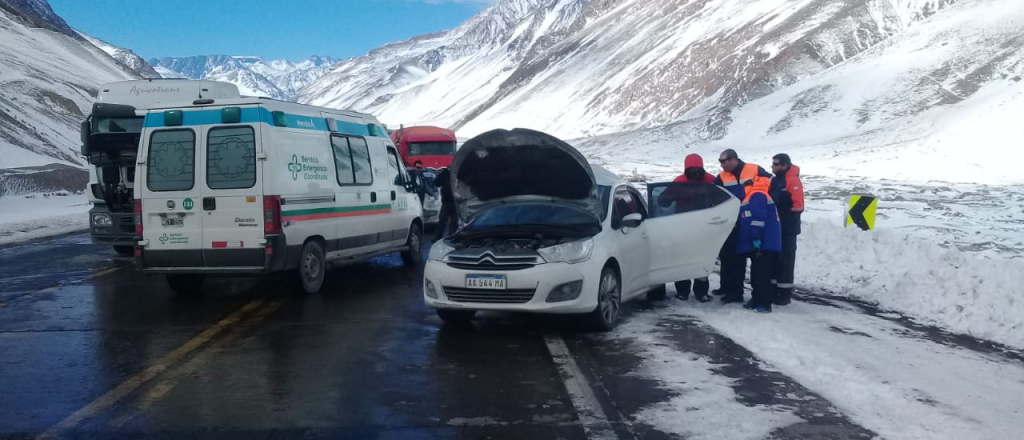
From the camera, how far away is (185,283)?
36.7 ft

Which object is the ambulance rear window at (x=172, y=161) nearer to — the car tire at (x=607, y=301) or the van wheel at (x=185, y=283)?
the van wheel at (x=185, y=283)

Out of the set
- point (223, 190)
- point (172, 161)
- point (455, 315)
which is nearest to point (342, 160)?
point (223, 190)

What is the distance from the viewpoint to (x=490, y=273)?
8391mm

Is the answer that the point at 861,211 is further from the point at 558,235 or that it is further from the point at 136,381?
the point at 136,381

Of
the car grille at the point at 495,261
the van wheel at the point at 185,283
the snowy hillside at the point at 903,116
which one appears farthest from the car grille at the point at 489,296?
the snowy hillside at the point at 903,116

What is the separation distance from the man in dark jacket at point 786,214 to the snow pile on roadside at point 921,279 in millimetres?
1241

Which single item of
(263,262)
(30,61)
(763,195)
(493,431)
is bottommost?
(493,431)

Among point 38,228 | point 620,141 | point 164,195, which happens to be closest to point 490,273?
point 164,195

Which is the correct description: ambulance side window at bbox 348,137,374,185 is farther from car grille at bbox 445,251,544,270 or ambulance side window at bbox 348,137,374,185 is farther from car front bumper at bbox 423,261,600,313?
car front bumper at bbox 423,261,600,313

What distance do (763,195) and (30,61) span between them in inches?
2874

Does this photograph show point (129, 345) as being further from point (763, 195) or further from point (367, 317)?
point (763, 195)

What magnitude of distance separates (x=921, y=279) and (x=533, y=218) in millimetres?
4686

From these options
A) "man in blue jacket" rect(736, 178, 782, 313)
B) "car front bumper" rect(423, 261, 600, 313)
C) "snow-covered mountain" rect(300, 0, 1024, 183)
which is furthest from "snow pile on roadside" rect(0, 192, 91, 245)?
"snow-covered mountain" rect(300, 0, 1024, 183)

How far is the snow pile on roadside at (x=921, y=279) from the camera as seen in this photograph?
888 cm
